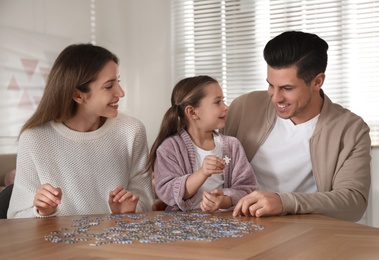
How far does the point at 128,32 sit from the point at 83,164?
14.0ft

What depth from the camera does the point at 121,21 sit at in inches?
272

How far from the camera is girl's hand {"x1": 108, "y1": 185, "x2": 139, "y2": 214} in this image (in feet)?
8.00

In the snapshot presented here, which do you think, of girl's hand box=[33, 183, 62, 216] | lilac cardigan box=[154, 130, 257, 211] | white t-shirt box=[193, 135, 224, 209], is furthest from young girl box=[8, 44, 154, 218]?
girl's hand box=[33, 183, 62, 216]

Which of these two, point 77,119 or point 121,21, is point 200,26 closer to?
point 121,21

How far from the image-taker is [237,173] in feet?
9.35

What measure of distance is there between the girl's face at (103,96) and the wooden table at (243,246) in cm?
85

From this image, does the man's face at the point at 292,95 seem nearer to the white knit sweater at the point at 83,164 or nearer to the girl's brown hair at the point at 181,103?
the girl's brown hair at the point at 181,103

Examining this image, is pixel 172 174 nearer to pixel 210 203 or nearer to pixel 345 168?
pixel 210 203

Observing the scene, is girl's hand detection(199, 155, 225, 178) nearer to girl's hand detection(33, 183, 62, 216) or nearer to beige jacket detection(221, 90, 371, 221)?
beige jacket detection(221, 90, 371, 221)

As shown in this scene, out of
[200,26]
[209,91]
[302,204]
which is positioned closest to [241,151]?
[209,91]

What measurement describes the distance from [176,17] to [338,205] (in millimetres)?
4448

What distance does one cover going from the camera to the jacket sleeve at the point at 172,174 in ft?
8.78

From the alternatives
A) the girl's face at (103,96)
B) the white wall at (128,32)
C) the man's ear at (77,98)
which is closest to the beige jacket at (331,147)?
the girl's face at (103,96)

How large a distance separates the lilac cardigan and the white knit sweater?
113mm
